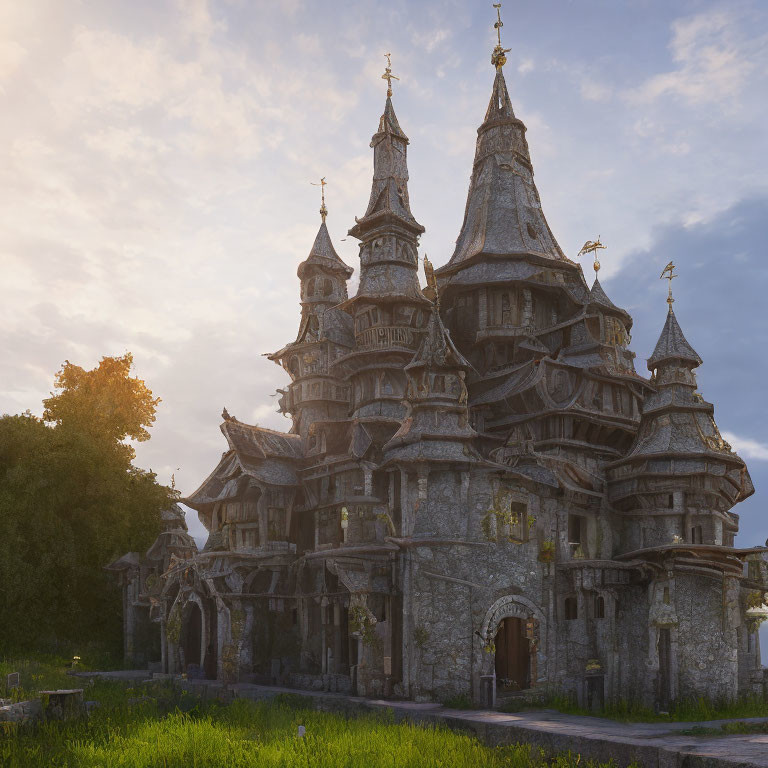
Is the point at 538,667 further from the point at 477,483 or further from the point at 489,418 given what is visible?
the point at 489,418

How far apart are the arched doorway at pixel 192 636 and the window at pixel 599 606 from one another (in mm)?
16560

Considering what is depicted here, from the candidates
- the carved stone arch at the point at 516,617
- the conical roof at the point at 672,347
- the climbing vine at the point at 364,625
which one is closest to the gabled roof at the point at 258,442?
the climbing vine at the point at 364,625

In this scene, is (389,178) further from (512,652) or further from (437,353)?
(512,652)

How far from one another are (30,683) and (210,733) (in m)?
13.7

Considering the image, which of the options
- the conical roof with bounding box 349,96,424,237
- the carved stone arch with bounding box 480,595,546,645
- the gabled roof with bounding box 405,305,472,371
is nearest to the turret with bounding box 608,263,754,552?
the carved stone arch with bounding box 480,595,546,645

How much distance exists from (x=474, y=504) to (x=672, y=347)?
11610mm

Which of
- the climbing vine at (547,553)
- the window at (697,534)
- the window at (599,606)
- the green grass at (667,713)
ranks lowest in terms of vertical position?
the green grass at (667,713)

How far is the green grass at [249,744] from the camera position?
58.3ft

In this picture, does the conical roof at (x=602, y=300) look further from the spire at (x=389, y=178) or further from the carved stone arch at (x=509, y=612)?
the carved stone arch at (x=509, y=612)

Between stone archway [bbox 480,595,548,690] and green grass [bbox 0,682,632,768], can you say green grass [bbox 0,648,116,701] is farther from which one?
stone archway [bbox 480,595,548,690]

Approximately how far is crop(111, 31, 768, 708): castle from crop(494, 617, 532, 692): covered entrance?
11 cm

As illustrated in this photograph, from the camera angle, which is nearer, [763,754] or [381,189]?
[763,754]

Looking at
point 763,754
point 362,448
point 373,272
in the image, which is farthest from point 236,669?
point 763,754

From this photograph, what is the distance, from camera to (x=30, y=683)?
30547mm
